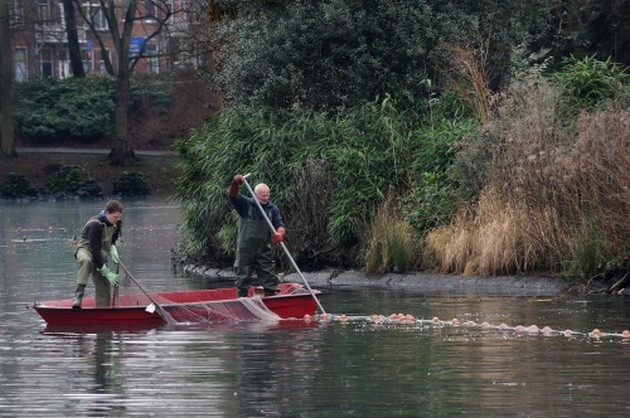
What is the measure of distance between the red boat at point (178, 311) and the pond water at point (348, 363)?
28 centimetres

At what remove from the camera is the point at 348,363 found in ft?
54.6

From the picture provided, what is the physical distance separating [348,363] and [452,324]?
11.7 ft

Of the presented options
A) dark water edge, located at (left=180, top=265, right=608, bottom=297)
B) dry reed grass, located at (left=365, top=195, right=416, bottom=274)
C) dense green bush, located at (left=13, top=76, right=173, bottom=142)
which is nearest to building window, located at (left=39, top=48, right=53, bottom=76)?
dense green bush, located at (left=13, top=76, right=173, bottom=142)

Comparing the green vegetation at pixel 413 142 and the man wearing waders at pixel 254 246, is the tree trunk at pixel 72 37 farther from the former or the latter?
the man wearing waders at pixel 254 246

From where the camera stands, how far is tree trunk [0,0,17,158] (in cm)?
6788

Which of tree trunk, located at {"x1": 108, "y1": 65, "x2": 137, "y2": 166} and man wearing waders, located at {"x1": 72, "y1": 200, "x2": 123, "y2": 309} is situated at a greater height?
tree trunk, located at {"x1": 108, "y1": 65, "x2": 137, "y2": 166}

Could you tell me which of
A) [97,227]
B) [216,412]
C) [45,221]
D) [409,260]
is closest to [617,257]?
[409,260]

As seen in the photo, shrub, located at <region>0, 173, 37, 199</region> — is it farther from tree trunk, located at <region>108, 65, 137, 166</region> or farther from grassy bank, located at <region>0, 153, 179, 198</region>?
tree trunk, located at <region>108, 65, 137, 166</region>

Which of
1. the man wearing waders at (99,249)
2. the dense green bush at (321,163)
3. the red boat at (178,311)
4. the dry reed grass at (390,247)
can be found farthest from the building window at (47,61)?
the red boat at (178,311)

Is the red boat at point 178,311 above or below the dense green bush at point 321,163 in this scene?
below

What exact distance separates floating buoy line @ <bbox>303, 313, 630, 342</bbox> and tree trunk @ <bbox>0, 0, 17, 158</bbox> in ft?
161

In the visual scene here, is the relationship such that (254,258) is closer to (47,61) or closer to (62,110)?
(62,110)

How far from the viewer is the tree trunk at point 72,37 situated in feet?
243

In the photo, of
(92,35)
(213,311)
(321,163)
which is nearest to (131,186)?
(92,35)
